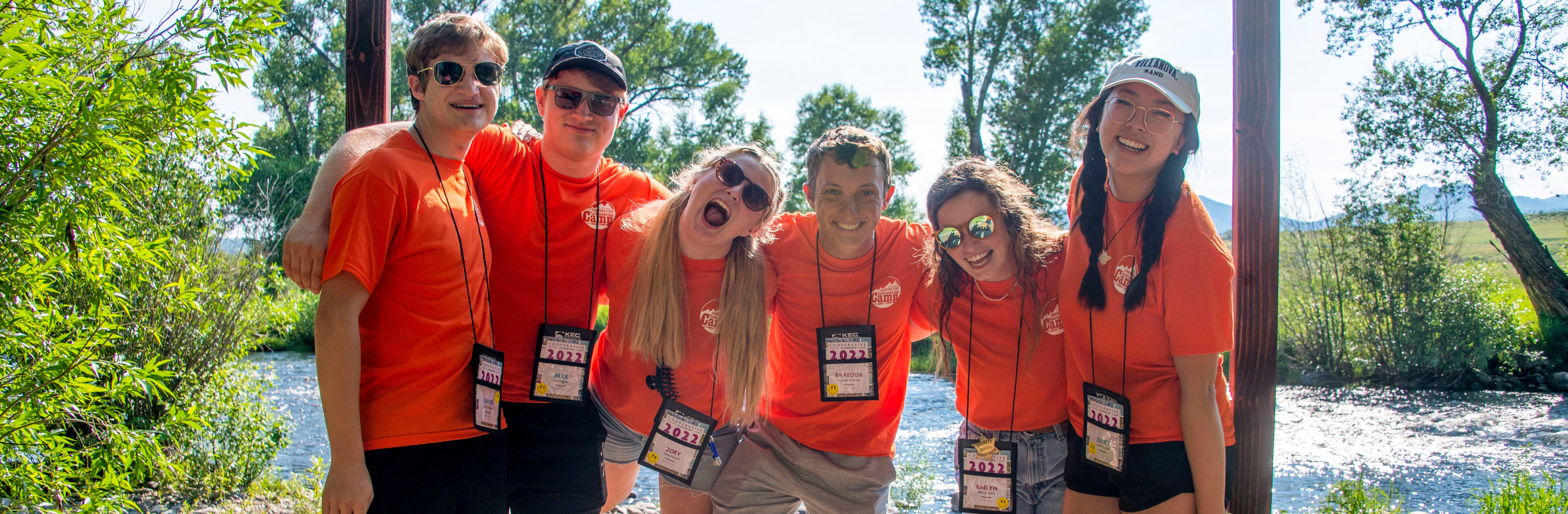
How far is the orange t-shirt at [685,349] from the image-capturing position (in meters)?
2.72

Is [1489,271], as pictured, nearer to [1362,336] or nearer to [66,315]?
[1362,336]

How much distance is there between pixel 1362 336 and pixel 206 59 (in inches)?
592

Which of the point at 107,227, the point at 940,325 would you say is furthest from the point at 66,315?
the point at 940,325

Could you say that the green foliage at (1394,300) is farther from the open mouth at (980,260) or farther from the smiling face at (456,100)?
the smiling face at (456,100)

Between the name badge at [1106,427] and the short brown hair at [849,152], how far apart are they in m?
0.98

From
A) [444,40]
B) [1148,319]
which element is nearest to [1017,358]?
[1148,319]

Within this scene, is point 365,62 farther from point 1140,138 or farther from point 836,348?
point 1140,138

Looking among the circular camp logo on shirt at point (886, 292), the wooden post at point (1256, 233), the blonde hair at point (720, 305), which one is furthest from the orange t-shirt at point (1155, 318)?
the blonde hair at point (720, 305)

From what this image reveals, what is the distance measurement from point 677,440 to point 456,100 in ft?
4.16

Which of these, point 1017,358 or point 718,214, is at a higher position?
point 718,214

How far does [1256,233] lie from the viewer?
3.01 meters

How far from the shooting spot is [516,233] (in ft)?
8.51

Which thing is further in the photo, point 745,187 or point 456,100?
point 745,187

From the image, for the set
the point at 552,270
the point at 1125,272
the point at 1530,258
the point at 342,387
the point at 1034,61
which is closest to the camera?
the point at 342,387
